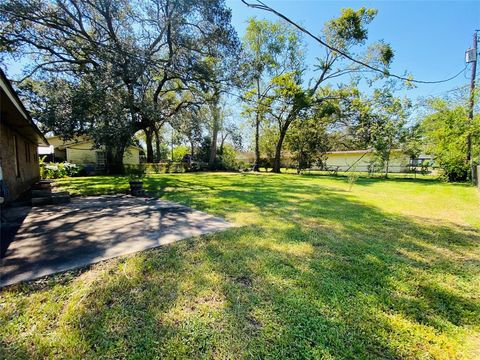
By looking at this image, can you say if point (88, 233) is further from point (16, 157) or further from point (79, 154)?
point (79, 154)

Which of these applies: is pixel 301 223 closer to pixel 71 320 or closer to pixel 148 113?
pixel 71 320

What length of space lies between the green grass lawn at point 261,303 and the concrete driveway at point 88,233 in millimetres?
336

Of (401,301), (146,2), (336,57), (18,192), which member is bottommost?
(401,301)

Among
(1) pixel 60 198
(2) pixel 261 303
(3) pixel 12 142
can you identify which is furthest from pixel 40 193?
(2) pixel 261 303

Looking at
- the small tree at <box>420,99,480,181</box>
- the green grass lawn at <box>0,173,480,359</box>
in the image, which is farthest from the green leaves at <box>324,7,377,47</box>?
the green grass lawn at <box>0,173,480,359</box>

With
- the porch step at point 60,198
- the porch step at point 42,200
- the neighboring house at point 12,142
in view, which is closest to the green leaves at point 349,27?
the neighboring house at point 12,142

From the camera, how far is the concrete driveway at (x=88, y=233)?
9.36 ft

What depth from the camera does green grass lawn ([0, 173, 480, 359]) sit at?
1.68 meters

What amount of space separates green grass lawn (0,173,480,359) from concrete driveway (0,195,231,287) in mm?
336

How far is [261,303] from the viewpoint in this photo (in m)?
2.16

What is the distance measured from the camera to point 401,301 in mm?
2225

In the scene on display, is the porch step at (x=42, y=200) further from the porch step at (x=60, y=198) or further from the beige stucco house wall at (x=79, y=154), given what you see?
the beige stucco house wall at (x=79, y=154)

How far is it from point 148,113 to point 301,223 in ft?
28.5

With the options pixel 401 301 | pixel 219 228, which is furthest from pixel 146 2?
pixel 401 301
